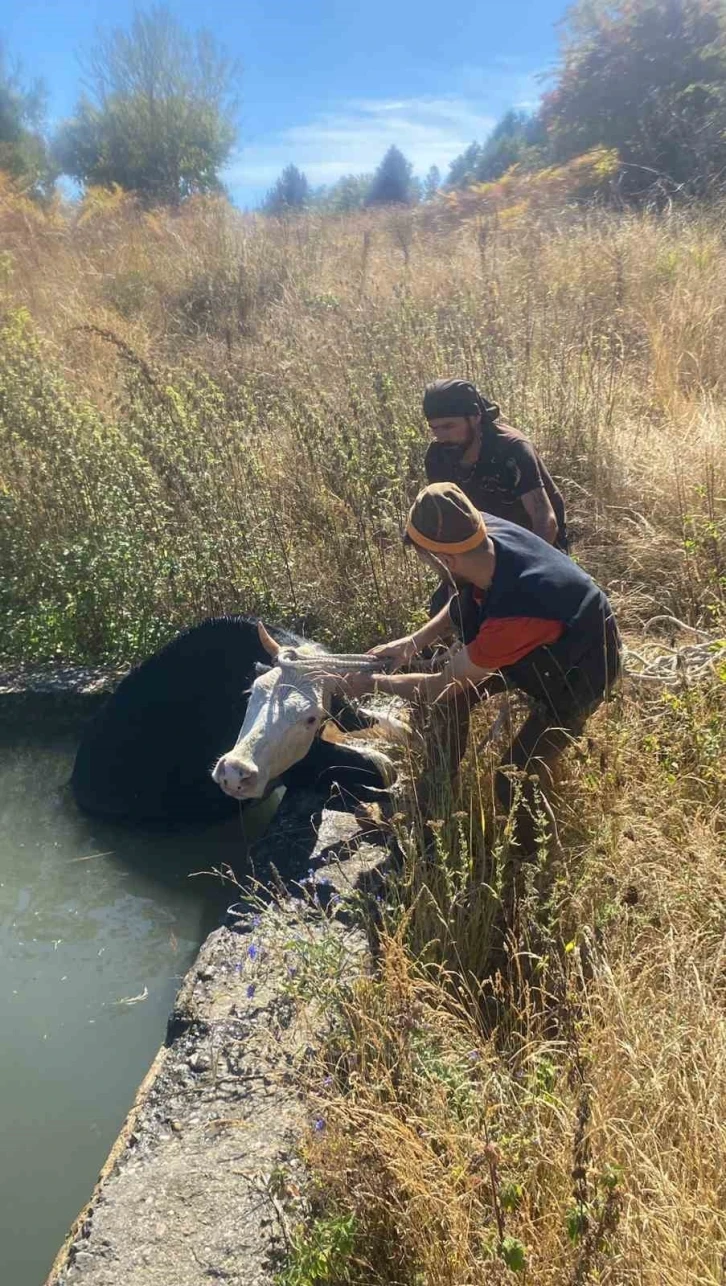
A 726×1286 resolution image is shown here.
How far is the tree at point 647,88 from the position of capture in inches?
496

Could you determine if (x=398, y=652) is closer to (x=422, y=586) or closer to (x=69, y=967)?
(x=422, y=586)

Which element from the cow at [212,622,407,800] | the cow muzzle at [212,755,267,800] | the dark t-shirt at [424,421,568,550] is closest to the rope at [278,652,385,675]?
the cow at [212,622,407,800]

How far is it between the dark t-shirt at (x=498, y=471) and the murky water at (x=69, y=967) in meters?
2.13

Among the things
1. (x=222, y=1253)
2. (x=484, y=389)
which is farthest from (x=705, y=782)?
(x=484, y=389)

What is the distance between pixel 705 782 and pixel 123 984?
2419mm

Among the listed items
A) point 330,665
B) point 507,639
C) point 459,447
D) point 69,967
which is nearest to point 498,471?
point 459,447

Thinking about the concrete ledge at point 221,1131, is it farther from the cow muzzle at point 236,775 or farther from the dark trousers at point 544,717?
the dark trousers at point 544,717

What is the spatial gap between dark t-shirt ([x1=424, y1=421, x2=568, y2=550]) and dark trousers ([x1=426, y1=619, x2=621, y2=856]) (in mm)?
1350

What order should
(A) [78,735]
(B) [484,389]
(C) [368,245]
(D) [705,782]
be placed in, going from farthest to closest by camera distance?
(C) [368,245], (B) [484,389], (A) [78,735], (D) [705,782]

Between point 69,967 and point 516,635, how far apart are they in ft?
7.65

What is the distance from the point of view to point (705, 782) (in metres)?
3.30

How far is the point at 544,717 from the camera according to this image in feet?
11.2

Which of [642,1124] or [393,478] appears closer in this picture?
[642,1124]

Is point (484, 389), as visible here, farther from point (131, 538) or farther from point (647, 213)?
point (647, 213)
